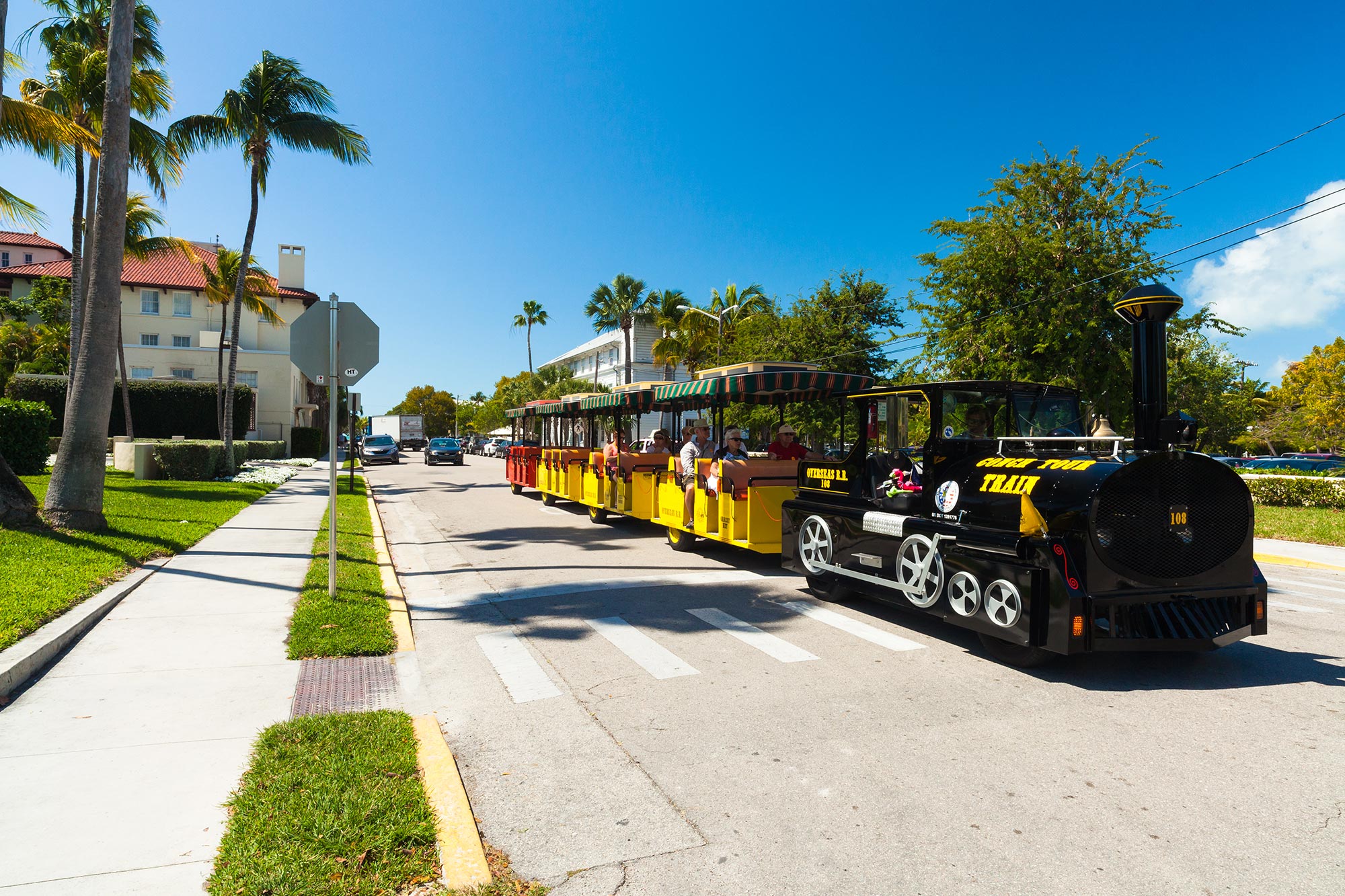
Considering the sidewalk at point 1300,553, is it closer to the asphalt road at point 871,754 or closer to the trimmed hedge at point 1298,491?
the trimmed hedge at point 1298,491

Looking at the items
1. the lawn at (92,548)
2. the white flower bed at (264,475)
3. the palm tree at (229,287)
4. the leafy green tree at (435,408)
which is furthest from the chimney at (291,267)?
the leafy green tree at (435,408)

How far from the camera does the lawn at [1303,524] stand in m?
13.2

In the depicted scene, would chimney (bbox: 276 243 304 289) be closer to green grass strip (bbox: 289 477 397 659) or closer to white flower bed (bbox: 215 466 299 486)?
white flower bed (bbox: 215 466 299 486)

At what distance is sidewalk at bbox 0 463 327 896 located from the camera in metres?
3.07

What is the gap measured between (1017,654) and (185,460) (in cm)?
2053

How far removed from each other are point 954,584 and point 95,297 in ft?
35.5

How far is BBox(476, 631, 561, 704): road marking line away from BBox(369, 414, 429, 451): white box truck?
191 feet

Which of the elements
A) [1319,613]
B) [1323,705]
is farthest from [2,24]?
[1319,613]

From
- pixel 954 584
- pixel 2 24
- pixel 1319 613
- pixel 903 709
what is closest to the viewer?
pixel 903 709

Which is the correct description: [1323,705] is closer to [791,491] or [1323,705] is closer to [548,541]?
[791,491]

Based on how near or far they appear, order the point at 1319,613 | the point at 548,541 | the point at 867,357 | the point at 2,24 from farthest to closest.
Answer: the point at 867,357
the point at 548,541
the point at 2,24
the point at 1319,613

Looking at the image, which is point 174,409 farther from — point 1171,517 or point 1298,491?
point 1298,491

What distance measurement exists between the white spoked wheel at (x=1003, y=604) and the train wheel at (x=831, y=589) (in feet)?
6.95

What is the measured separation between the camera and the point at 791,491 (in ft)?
32.6
